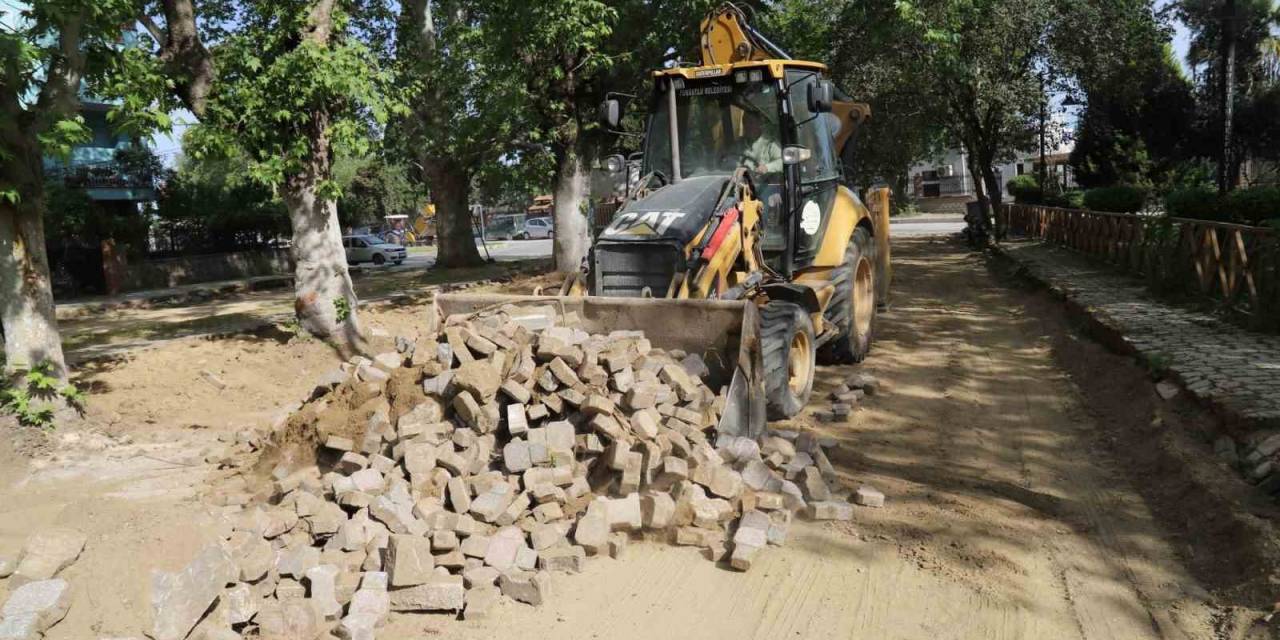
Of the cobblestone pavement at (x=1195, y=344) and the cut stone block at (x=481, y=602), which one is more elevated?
the cobblestone pavement at (x=1195, y=344)

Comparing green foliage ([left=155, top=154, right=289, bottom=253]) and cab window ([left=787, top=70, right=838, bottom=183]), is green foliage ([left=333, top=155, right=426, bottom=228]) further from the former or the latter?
cab window ([left=787, top=70, right=838, bottom=183])

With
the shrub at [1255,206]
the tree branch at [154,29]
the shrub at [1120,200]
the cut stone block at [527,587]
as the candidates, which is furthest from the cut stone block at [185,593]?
the shrub at [1120,200]

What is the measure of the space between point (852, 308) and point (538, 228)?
42240 mm

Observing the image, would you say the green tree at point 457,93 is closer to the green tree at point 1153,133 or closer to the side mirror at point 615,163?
the side mirror at point 615,163

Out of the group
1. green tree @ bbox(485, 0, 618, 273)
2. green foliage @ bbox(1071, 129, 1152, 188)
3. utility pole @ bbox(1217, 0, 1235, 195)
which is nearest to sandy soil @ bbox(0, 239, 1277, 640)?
green tree @ bbox(485, 0, 618, 273)

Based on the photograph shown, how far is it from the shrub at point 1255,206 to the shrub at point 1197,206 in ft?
0.59

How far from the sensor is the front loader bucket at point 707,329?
622cm

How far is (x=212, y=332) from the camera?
1232 cm

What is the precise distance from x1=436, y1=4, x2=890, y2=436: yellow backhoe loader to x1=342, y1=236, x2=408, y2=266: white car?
26.1 metres

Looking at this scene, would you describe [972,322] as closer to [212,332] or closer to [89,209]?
[212,332]

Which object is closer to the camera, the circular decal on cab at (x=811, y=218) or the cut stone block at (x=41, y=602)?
the cut stone block at (x=41, y=602)

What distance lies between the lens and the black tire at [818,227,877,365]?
8.48 metres

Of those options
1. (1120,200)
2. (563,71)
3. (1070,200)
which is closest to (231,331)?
(563,71)

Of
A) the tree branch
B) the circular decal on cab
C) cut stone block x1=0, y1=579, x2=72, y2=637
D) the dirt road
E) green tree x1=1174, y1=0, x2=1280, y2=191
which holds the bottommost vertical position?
the dirt road
